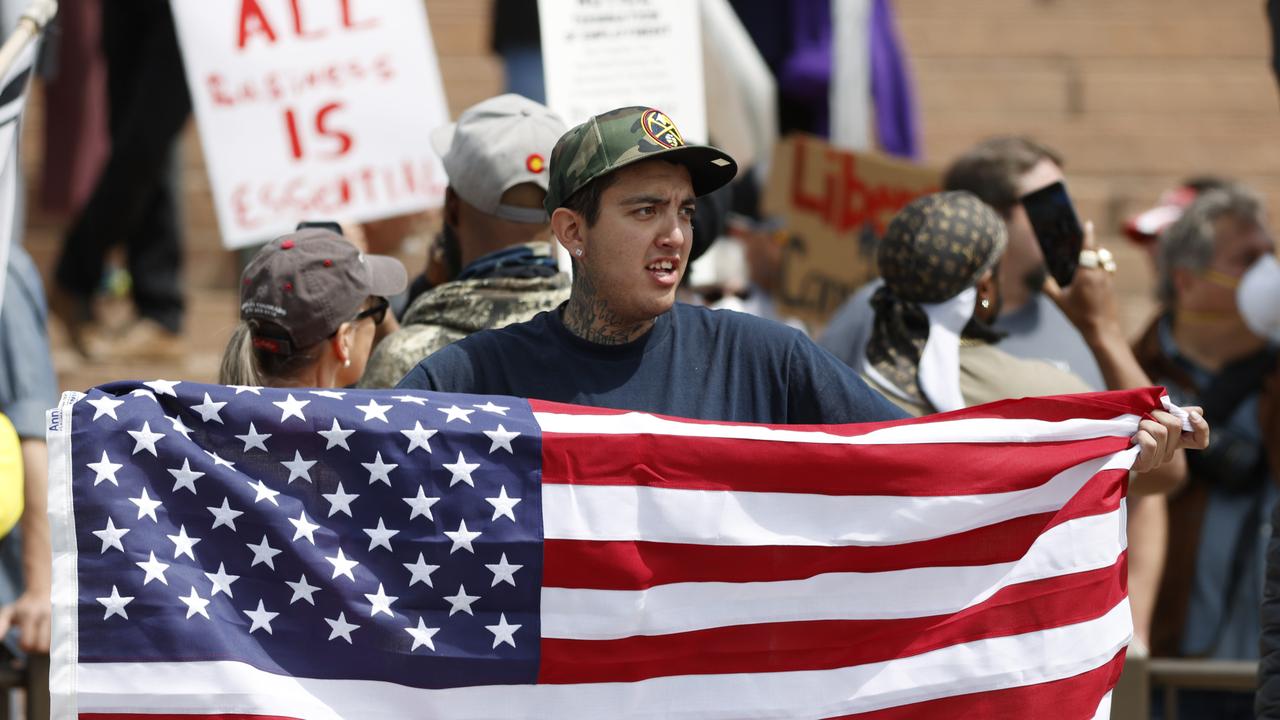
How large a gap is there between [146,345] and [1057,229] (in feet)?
18.4

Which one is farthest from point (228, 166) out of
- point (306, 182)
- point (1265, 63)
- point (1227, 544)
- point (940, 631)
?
point (1265, 63)

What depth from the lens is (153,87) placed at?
9.00 m

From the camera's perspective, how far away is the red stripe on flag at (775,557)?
140 inches

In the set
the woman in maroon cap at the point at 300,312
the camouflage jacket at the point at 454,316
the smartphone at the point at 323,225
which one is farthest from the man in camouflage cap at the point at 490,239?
the smartphone at the point at 323,225

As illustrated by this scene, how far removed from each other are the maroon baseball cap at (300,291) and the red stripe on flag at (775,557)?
78 centimetres

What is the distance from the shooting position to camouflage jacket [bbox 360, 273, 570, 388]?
4191 mm

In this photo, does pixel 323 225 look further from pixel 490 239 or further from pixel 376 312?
pixel 376 312

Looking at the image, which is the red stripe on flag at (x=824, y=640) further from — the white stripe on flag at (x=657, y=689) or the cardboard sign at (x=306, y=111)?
the cardboard sign at (x=306, y=111)

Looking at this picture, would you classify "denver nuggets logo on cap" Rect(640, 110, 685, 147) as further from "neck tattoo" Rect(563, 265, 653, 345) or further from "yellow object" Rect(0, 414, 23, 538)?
"yellow object" Rect(0, 414, 23, 538)

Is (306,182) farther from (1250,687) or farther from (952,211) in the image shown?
(1250,687)

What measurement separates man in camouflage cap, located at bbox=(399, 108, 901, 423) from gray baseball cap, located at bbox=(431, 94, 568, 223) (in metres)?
0.73

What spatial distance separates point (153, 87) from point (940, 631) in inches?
251

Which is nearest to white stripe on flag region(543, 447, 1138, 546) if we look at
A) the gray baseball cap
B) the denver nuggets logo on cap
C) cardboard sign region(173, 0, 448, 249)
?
the denver nuggets logo on cap

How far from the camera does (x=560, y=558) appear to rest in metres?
3.55
